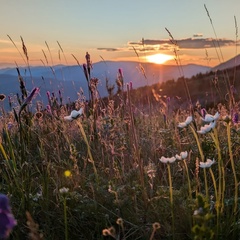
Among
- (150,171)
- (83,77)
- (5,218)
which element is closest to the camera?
(5,218)

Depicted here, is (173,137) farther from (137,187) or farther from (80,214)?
(80,214)

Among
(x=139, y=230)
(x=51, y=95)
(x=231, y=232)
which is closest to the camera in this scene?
(x=231, y=232)

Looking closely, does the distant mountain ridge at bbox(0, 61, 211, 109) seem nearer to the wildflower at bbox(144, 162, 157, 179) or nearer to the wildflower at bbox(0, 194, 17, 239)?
the wildflower at bbox(144, 162, 157, 179)

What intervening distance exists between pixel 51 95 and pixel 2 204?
3541 millimetres

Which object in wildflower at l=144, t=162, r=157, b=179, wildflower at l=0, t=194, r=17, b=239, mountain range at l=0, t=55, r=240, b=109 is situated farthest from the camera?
mountain range at l=0, t=55, r=240, b=109

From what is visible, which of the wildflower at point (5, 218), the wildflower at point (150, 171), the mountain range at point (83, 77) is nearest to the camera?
the wildflower at point (5, 218)

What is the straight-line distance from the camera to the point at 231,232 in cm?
193

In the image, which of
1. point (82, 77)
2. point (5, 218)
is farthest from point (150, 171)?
point (82, 77)

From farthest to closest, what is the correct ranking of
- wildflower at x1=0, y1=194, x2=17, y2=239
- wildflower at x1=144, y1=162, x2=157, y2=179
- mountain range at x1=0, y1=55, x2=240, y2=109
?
mountain range at x1=0, y1=55, x2=240, y2=109
wildflower at x1=144, y1=162, x2=157, y2=179
wildflower at x1=0, y1=194, x2=17, y2=239

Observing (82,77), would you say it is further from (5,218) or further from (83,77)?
(5,218)

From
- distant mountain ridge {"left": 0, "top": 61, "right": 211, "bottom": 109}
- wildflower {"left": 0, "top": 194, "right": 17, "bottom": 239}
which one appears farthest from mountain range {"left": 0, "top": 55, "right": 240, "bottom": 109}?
wildflower {"left": 0, "top": 194, "right": 17, "bottom": 239}

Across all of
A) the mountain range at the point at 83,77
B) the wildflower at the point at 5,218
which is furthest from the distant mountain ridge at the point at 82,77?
the wildflower at the point at 5,218

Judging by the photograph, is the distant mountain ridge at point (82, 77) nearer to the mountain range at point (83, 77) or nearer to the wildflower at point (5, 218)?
the mountain range at point (83, 77)

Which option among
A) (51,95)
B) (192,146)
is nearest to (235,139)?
(192,146)
